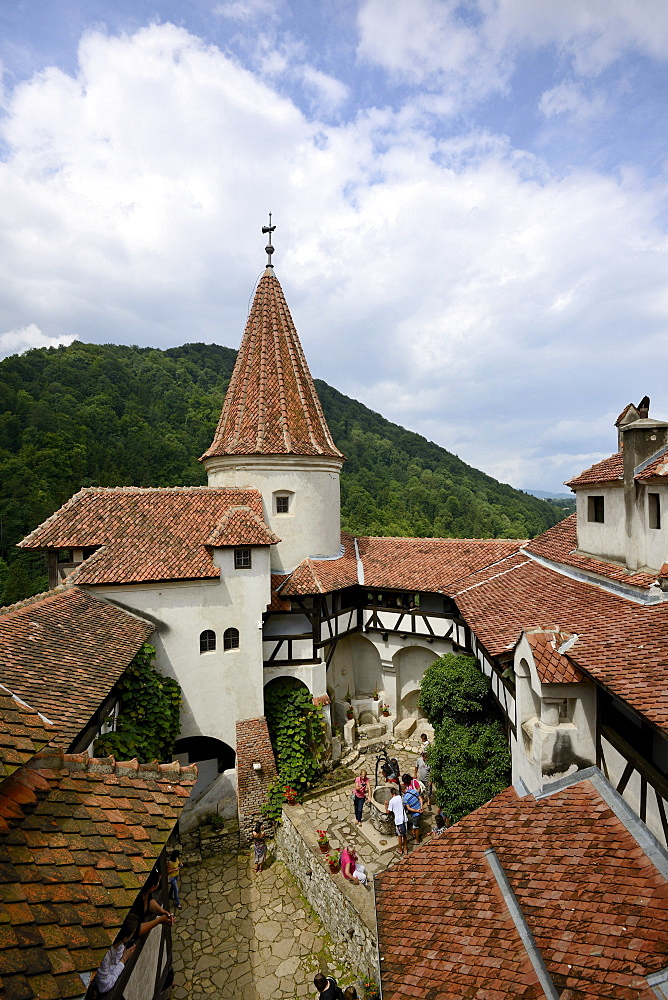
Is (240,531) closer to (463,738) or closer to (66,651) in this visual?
(66,651)

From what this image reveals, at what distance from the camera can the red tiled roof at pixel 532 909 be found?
185 inches

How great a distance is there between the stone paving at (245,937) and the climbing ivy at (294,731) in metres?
2.22

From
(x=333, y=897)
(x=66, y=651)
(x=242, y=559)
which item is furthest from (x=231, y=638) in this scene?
(x=333, y=897)

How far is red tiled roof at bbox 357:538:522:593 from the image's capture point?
16656 millimetres

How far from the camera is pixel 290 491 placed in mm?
16938

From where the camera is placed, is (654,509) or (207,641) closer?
(654,509)

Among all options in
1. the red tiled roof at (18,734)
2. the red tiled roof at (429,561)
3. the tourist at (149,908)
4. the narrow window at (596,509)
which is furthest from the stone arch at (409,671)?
the red tiled roof at (18,734)

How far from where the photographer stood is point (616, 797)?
21.3 feet

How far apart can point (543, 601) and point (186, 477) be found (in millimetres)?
41615

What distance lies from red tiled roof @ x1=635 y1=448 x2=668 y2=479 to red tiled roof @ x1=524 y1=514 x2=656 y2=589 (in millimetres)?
1813

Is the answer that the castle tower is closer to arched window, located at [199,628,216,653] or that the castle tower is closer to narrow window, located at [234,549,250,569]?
narrow window, located at [234,549,250,569]

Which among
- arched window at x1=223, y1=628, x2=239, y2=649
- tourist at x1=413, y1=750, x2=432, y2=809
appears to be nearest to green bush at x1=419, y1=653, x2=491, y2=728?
tourist at x1=413, y1=750, x2=432, y2=809

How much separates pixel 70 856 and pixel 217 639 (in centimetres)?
1053

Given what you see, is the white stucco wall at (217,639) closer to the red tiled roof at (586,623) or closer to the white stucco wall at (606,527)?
the red tiled roof at (586,623)
